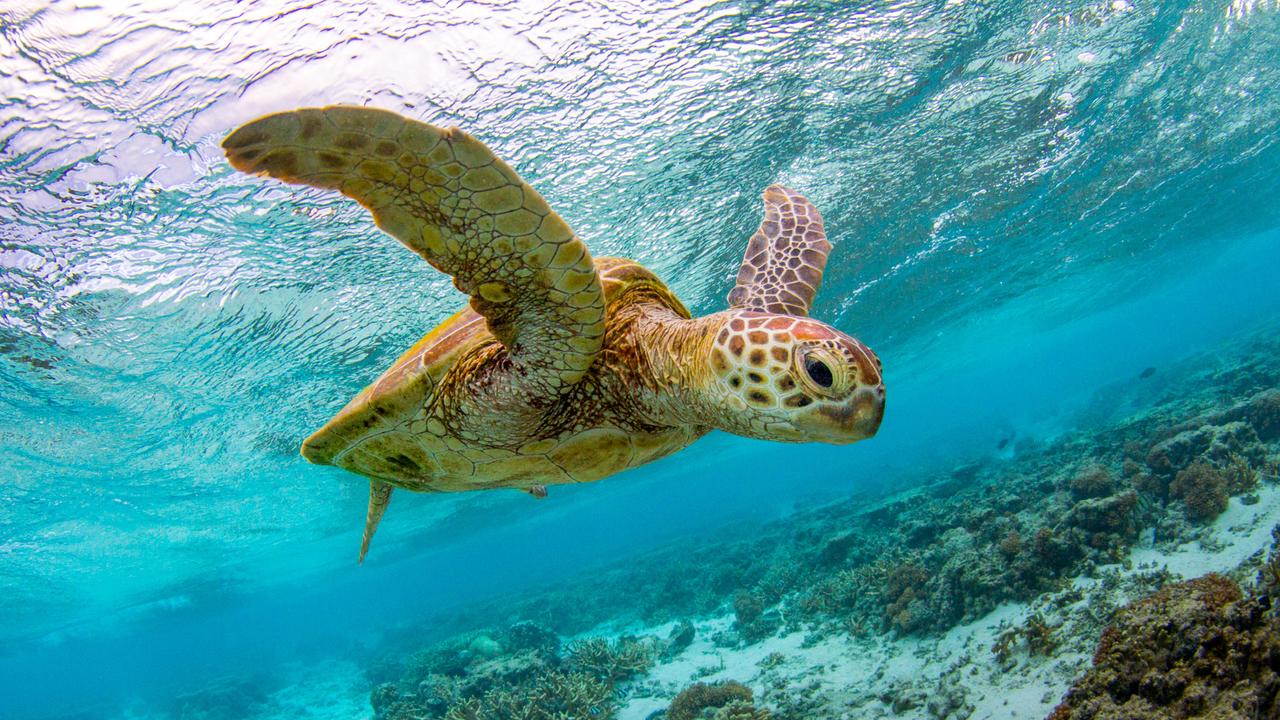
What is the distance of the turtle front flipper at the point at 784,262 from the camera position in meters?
3.20

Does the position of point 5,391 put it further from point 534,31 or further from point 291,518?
point 291,518

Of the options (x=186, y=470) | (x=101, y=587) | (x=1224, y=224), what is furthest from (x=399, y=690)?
(x=1224, y=224)

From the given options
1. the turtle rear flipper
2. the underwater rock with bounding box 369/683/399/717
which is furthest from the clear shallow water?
the underwater rock with bounding box 369/683/399/717

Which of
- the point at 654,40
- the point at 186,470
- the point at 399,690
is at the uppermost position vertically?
the point at 654,40

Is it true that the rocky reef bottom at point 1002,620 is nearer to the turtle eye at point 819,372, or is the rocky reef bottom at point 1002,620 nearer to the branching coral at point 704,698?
the branching coral at point 704,698

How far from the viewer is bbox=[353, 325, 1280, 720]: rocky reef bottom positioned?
109 inches

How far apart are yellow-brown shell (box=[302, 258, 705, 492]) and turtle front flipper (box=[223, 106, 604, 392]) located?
49 centimetres

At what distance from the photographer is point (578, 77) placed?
6559mm

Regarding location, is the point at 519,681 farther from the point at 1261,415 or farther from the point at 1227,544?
the point at 1261,415

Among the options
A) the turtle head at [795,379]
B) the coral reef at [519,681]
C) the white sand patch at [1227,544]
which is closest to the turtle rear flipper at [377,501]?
the turtle head at [795,379]

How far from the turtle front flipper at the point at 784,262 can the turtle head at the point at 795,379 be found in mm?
910

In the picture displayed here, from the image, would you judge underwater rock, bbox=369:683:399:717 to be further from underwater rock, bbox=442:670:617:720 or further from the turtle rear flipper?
the turtle rear flipper

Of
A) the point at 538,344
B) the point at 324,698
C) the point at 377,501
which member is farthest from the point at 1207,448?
the point at 324,698

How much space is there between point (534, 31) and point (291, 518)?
2306cm
